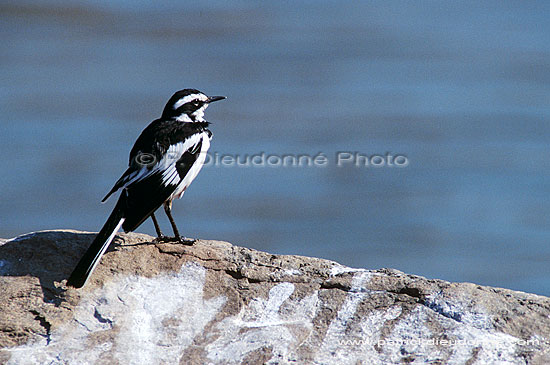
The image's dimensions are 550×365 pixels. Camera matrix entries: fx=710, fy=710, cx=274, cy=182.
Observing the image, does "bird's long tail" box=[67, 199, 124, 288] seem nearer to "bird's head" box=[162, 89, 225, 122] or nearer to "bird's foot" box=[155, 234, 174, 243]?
"bird's foot" box=[155, 234, 174, 243]

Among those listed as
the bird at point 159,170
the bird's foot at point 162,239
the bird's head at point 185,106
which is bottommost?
the bird's foot at point 162,239

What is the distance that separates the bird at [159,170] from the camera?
5.68 metres

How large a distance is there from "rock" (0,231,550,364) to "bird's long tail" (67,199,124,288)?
9cm

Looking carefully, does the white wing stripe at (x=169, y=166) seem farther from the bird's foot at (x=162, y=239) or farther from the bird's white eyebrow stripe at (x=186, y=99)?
the bird's white eyebrow stripe at (x=186, y=99)

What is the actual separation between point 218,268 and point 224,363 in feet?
3.56

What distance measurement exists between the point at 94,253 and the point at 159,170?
50.3 inches

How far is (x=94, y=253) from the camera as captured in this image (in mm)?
5266

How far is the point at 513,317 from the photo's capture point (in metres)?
4.91

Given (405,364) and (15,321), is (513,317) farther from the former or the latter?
(15,321)

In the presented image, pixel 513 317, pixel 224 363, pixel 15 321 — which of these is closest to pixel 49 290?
pixel 15 321

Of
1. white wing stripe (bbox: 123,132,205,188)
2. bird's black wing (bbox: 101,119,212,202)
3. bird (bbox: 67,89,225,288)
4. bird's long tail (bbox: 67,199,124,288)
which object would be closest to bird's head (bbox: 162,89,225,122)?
bird (bbox: 67,89,225,288)

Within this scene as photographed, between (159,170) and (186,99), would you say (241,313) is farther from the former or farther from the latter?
(186,99)

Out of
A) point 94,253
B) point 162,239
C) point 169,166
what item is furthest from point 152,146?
point 94,253

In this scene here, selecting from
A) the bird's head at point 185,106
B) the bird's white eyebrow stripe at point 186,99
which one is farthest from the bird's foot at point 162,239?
the bird's white eyebrow stripe at point 186,99
